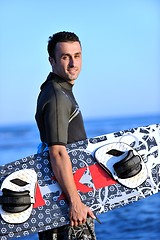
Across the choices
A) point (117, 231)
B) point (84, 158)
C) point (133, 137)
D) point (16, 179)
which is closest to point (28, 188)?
point (16, 179)

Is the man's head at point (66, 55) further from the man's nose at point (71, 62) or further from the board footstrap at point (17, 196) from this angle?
the board footstrap at point (17, 196)

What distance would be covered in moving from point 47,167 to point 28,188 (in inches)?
6.1

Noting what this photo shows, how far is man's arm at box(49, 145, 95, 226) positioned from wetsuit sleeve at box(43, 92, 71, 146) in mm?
43

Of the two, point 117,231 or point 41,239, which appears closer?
point 41,239

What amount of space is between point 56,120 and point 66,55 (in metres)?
0.39

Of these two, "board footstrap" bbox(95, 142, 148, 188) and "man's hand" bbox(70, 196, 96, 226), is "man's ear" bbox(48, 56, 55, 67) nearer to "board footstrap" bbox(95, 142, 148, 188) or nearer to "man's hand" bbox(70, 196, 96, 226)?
"board footstrap" bbox(95, 142, 148, 188)

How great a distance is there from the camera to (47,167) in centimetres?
387

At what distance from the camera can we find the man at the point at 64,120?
367 centimetres

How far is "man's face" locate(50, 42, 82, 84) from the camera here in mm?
3834

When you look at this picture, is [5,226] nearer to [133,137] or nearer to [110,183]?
[110,183]

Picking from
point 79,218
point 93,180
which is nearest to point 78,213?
point 79,218

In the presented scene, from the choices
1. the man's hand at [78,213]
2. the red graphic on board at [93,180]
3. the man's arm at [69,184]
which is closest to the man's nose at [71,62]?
the man's arm at [69,184]

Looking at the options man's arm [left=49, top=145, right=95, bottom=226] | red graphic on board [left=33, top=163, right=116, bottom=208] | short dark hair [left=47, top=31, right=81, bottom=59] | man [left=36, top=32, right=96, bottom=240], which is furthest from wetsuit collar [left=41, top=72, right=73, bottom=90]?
red graphic on board [left=33, top=163, right=116, bottom=208]

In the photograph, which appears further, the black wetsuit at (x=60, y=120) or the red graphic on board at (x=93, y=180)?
the red graphic on board at (x=93, y=180)
